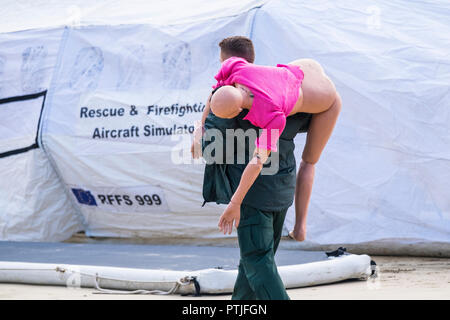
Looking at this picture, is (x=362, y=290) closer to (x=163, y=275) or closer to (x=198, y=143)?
(x=163, y=275)

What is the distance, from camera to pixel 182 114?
454 cm

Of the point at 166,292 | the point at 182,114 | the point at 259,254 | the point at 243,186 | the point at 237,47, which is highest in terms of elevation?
the point at 182,114

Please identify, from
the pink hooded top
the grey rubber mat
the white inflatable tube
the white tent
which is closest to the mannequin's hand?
the pink hooded top

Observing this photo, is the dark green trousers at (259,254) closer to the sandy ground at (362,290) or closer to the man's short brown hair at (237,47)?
the man's short brown hair at (237,47)

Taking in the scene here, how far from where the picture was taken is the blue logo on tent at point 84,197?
4.84 m

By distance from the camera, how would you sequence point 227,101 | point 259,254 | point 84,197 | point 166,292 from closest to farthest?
point 227,101, point 259,254, point 166,292, point 84,197

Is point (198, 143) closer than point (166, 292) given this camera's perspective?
Yes

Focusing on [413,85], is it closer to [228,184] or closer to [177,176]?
[177,176]

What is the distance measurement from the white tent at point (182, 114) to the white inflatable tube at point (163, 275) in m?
0.99

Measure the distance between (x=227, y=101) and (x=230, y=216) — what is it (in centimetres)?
33

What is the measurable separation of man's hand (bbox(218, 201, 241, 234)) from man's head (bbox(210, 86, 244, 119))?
263 mm

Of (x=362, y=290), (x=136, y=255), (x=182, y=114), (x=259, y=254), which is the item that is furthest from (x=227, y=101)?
(x=182, y=114)

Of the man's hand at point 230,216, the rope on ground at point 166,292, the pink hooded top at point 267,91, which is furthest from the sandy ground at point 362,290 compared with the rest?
the pink hooded top at point 267,91

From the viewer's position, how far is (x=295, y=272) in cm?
312
